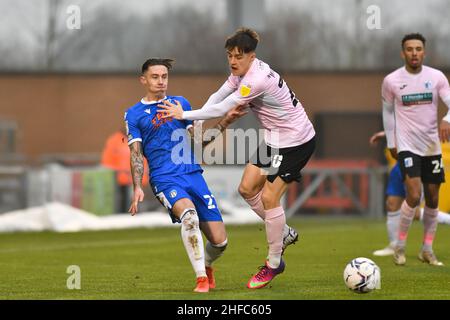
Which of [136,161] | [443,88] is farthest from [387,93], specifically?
[136,161]

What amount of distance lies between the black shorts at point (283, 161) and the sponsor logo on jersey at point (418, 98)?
249 centimetres

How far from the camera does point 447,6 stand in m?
32.1

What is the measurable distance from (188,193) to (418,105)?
3.56m

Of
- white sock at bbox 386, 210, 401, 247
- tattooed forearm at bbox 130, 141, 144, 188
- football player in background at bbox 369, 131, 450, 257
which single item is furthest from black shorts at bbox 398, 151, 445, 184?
tattooed forearm at bbox 130, 141, 144, 188

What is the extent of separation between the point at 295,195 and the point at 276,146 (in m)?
13.2

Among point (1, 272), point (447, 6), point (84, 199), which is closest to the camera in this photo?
point (1, 272)

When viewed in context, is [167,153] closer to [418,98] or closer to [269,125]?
[269,125]

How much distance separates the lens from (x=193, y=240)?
365 inches

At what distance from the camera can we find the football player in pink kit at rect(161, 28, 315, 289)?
9.50 metres

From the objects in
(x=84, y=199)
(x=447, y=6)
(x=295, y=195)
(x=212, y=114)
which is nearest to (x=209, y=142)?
(x=212, y=114)

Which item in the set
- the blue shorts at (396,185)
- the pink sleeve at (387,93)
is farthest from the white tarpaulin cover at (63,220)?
the pink sleeve at (387,93)

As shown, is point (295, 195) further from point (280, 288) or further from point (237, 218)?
point (280, 288)

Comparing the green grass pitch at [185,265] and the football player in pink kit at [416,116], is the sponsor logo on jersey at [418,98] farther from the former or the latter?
the green grass pitch at [185,265]

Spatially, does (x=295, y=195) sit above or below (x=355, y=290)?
below
